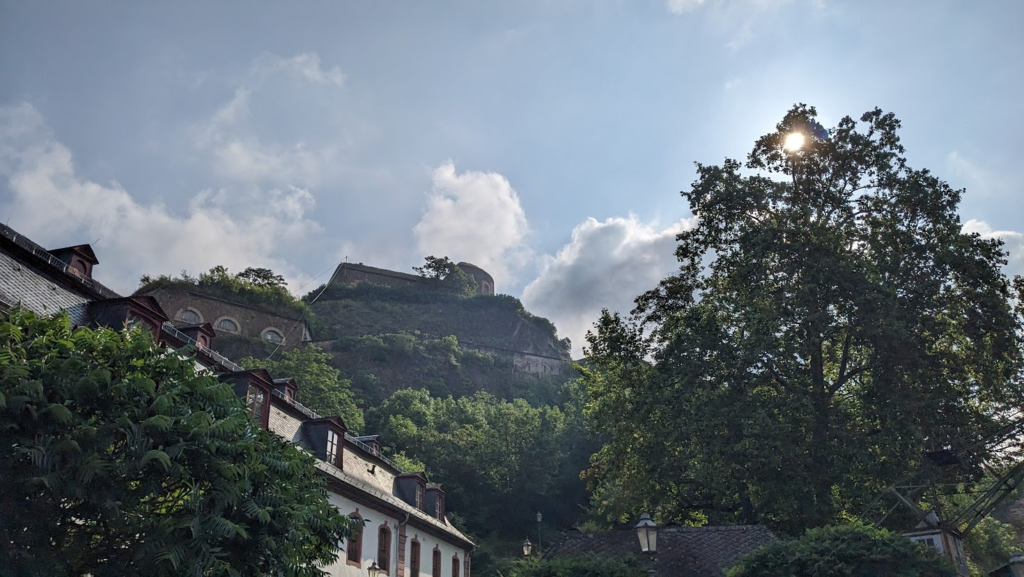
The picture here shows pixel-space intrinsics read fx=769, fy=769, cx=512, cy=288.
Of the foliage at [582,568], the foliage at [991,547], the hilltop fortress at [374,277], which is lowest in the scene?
the foliage at [582,568]

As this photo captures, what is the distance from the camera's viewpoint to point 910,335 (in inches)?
885

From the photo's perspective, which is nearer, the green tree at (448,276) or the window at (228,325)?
the window at (228,325)

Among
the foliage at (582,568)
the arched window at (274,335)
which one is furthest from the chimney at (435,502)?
the arched window at (274,335)

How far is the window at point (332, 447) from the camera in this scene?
861 inches

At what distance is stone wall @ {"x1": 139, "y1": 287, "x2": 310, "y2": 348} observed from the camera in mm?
62781

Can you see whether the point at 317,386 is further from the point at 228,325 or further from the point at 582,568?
the point at 582,568

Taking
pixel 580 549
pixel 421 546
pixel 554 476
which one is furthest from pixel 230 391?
pixel 554 476

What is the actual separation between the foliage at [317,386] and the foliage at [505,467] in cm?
392

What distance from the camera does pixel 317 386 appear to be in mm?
51000

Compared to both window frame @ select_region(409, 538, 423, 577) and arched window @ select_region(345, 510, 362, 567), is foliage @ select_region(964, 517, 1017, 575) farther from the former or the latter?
arched window @ select_region(345, 510, 362, 567)

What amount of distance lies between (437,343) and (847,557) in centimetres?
6933

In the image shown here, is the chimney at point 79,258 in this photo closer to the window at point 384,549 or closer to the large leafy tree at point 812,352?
the window at point 384,549

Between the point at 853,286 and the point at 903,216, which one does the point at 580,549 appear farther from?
the point at 903,216

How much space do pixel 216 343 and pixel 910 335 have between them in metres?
54.8
